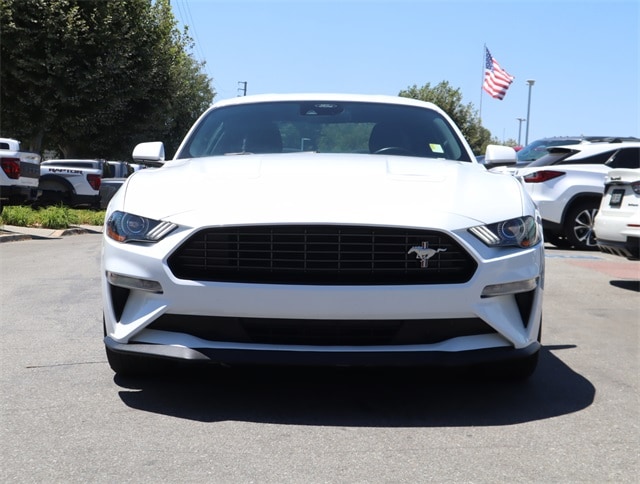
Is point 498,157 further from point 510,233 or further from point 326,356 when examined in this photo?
point 326,356

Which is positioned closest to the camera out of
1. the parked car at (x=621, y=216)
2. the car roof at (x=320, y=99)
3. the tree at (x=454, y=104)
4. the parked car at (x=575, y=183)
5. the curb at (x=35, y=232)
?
the car roof at (x=320, y=99)

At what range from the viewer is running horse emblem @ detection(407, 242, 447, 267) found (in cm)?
402

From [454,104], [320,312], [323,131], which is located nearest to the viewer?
[320,312]

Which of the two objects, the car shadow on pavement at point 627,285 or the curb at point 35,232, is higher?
the car shadow on pavement at point 627,285

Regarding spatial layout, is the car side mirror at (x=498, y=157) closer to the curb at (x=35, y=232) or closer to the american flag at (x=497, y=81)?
the curb at (x=35, y=232)

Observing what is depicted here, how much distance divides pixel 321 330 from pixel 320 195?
616mm

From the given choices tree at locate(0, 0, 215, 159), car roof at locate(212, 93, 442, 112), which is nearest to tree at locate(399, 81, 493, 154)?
tree at locate(0, 0, 215, 159)

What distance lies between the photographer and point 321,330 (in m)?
4.05

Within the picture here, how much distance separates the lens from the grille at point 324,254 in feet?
13.2

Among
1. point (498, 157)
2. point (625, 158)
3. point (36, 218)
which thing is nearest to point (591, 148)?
point (625, 158)

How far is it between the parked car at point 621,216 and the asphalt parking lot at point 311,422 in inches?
140

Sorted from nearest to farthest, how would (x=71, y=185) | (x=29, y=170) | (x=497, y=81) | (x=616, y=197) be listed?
1. (x=616, y=197)
2. (x=29, y=170)
3. (x=71, y=185)
4. (x=497, y=81)

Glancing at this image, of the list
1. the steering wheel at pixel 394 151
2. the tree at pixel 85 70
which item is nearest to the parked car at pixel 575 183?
the steering wheel at pixel 394 151

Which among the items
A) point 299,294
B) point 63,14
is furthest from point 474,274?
point 63,14
